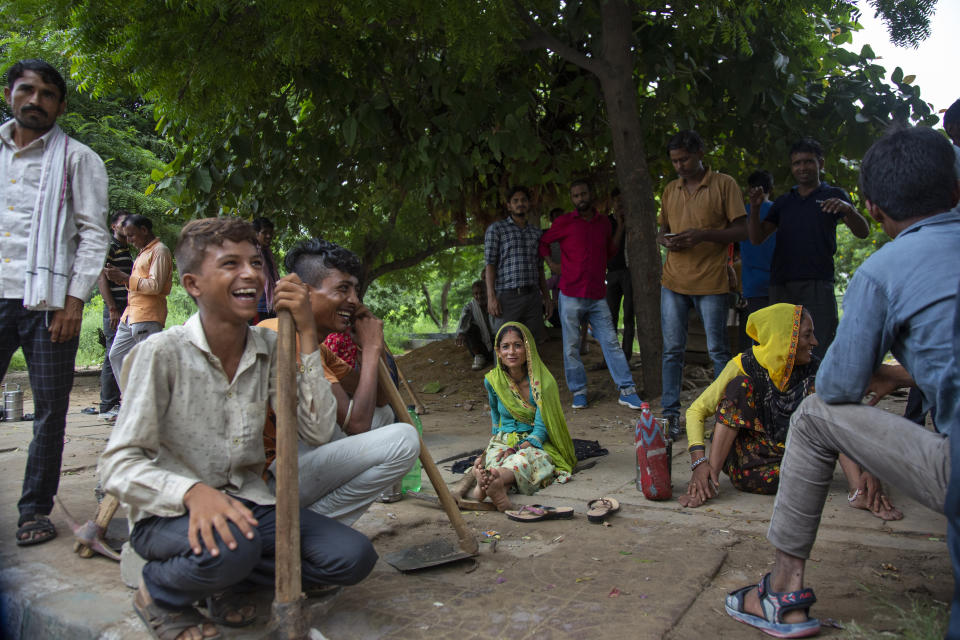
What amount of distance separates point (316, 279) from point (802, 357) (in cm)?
240

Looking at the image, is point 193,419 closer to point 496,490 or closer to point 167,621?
point 167,621

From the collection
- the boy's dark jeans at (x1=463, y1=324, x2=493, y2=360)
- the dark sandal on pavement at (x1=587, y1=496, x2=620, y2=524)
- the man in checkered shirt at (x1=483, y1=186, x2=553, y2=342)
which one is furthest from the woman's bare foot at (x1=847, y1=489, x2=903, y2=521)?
the boy's dark jeans at (x1=463, y1=324, x2=493, y2=360)

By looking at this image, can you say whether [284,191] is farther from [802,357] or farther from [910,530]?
[910,530]

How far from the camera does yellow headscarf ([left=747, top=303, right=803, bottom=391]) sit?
354cm

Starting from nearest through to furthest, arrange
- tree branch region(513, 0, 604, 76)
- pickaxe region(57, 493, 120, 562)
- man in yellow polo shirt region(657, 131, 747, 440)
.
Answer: pickaxe region(57, 493, 120, 562) → man in yellow polo shirt region(657, 131, 747, 440) → tree branch region(513, 0, 604, 76)

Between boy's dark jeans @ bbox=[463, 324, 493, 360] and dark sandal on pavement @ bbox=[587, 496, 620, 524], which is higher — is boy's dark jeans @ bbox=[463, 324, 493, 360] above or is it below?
above

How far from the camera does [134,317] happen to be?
18.4ft

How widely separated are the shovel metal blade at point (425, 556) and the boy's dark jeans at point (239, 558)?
496 mm

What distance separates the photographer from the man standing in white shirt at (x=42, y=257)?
10.4 ft

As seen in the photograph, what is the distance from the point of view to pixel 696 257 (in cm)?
506

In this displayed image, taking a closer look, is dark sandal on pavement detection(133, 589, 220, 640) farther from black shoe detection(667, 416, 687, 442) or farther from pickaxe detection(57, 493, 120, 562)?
black shoe detection(667, 416, 687, 442)

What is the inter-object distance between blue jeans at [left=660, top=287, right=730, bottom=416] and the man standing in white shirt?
3622 mm

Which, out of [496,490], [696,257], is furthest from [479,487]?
[696,257]

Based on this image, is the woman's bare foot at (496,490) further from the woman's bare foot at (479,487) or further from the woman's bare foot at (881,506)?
the woman's bare foot at (881,506)
